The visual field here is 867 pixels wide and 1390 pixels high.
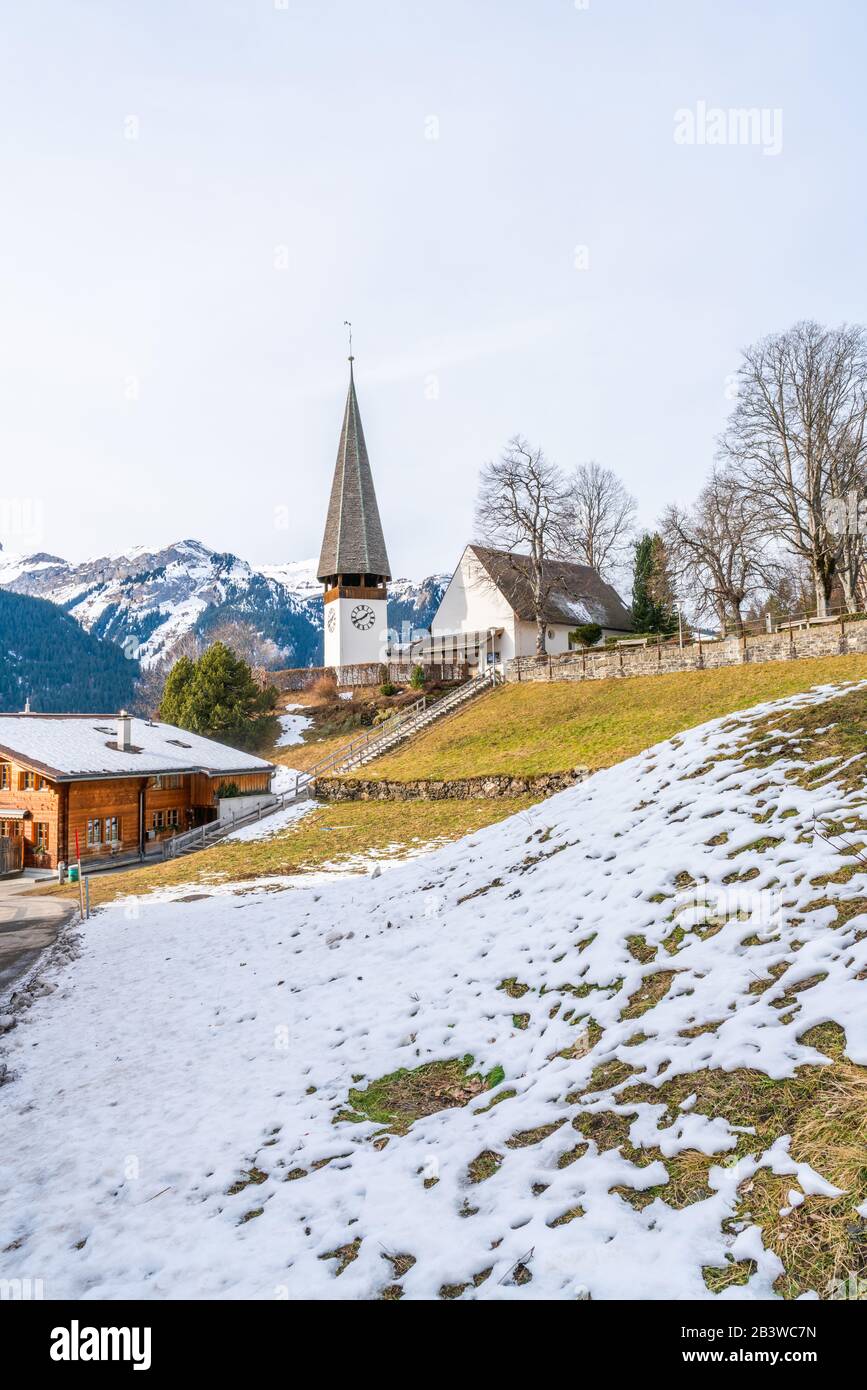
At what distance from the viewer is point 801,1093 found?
4211 mm

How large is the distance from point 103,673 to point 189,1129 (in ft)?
464

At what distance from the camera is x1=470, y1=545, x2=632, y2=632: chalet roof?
4912cm

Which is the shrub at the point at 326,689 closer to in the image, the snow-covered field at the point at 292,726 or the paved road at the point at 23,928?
the snow-covered field at the point at 292,726

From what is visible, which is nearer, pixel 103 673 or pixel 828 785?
pixel 828 785

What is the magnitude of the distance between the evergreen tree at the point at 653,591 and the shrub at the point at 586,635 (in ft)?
14.2

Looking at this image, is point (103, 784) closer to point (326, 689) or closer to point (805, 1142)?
point (326, 689)

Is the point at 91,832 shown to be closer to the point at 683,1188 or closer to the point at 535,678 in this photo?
the point at 535,678

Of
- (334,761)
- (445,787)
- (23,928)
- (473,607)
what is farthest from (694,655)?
(23,928)

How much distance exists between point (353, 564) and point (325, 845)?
129 ft

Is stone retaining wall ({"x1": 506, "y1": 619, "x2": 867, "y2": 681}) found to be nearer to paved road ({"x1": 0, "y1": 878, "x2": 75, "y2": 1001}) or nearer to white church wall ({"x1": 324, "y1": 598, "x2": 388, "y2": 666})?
white church wall ({"x1": 324, "y1": 598, "x2": 388, "y2": 666})

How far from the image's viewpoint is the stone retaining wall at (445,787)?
22984 mm

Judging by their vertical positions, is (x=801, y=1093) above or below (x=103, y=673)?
below

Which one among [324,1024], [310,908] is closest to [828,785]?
[324,1024]
